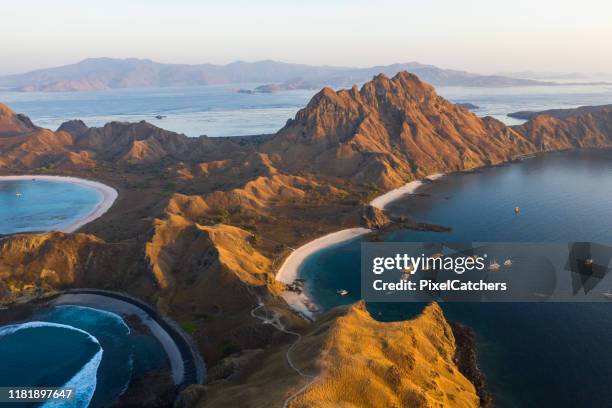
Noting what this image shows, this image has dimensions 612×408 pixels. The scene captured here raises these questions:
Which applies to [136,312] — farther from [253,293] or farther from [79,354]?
[253,293]

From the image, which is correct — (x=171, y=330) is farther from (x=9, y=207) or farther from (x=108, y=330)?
(x=9, y=207)

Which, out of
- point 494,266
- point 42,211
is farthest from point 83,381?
point 42,211

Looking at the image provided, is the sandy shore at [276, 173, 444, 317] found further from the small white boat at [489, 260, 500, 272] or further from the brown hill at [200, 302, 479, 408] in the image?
the small white boat at [489, 260, 500, 272]

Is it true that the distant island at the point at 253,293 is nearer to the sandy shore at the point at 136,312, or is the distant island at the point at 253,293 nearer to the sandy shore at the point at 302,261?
the sandy shore at the point at 302,261

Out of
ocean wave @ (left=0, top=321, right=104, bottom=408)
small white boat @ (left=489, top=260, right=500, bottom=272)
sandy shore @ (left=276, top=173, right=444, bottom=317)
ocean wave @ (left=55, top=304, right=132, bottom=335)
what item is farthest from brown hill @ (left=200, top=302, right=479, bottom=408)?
small white boat @ (left=489, top=260, right=500, bottom=272)

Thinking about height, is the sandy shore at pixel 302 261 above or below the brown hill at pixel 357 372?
below

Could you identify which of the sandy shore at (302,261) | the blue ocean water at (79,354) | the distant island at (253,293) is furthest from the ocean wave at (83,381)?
the sandy shore at (302,261)

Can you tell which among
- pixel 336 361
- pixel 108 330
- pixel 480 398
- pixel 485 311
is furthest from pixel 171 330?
pixel 485 311
